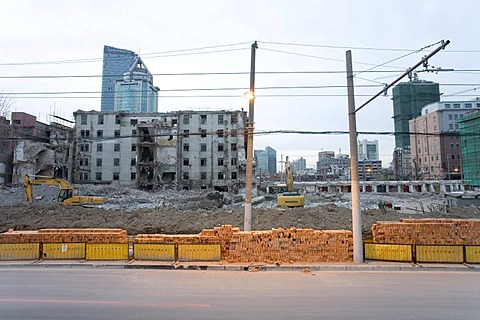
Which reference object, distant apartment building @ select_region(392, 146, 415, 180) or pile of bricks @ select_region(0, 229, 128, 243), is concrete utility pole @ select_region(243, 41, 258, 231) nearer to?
pile of bricks @ select_region(0, 229, 128, 243)

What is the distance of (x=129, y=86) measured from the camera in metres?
76.0

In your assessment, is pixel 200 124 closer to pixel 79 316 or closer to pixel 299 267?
pixel 299 267

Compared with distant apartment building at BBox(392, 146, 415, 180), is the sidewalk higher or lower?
lower

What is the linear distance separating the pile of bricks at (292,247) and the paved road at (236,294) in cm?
125

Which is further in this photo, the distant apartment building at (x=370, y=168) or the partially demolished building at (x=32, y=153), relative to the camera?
the distant apartment building at (x=370, y=168)

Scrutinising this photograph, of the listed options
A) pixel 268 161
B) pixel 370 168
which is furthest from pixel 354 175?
pixel 268 161

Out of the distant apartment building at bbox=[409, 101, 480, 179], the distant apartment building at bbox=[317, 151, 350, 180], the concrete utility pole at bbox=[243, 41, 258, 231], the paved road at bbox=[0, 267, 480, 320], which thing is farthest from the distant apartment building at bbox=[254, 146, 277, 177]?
the paved road at bbox=[0, 267, 480, 320]

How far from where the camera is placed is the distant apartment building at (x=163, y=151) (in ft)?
203

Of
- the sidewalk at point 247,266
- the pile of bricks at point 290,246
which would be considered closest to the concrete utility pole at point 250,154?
the pile of bricks at point 290,246

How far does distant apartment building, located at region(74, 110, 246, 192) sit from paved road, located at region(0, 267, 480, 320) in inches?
1977

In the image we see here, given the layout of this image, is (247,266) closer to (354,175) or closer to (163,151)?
(354,175)

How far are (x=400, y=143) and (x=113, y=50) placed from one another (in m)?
156

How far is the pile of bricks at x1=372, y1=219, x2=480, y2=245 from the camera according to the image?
13.2m

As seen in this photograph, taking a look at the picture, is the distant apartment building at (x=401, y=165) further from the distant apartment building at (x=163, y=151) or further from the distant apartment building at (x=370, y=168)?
the distant apartment building at (x=163, y=151)
